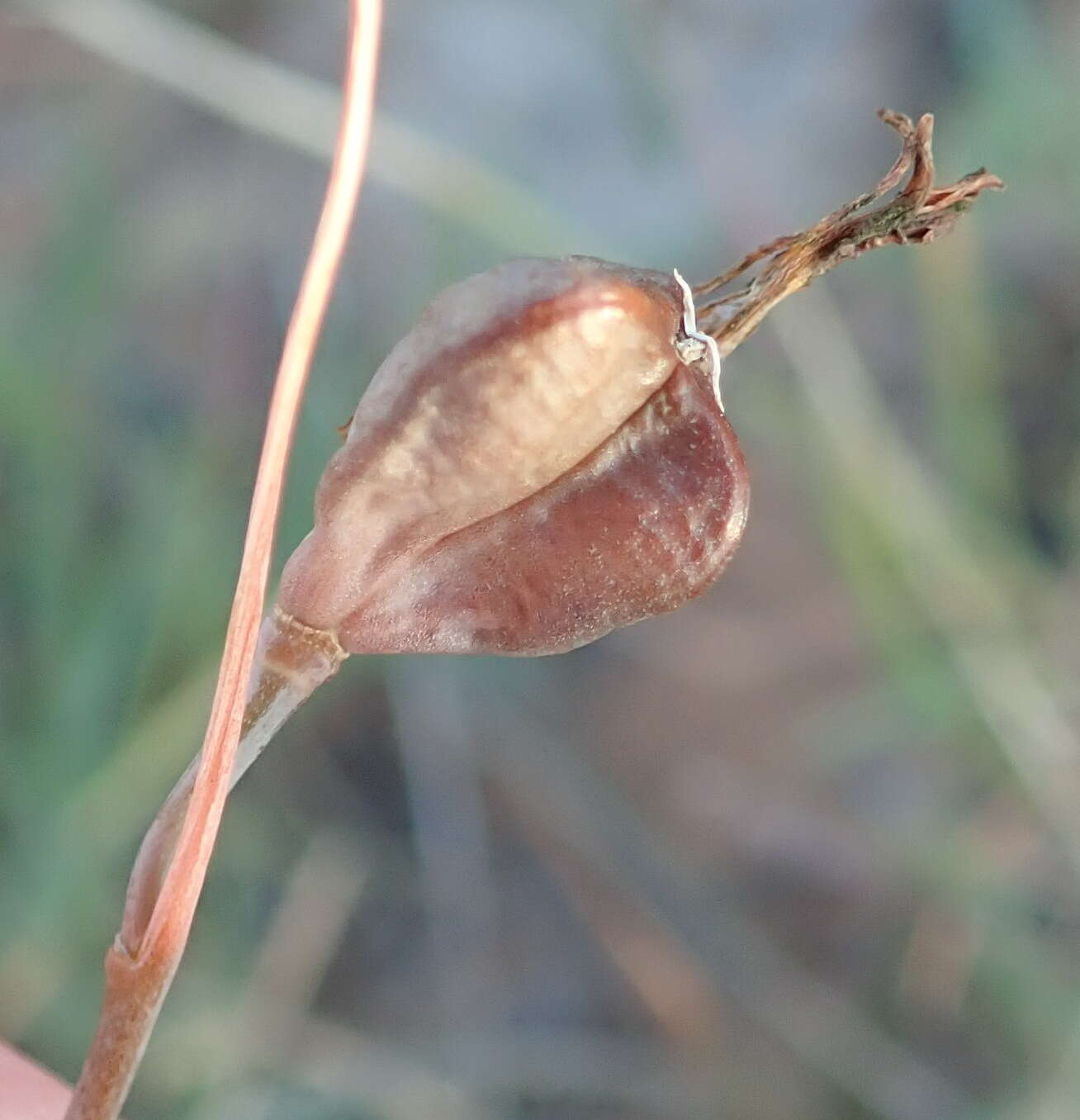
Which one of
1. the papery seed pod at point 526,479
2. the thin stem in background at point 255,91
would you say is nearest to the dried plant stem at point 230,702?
the papery seed pod at point 526,479

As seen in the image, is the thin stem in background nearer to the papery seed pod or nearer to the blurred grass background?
the blurred grass background

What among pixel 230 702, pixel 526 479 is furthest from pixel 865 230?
pixel 230 702

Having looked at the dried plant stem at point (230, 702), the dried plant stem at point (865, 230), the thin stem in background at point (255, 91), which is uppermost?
the thin stem in background at point (255, 91)

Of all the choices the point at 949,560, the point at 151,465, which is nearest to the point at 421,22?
the point at 151,465

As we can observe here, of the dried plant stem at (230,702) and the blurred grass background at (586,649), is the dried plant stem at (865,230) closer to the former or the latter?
the dried plant stem at (230,702)

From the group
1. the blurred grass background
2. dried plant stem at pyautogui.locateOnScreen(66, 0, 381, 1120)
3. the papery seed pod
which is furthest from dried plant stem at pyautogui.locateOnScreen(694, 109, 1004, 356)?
the blurred grass background

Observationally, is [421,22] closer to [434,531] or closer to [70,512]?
[70,512]

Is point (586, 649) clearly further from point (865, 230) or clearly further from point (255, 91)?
point (865, 230)
